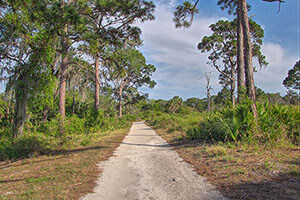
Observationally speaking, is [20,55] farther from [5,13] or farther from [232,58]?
[232,58]

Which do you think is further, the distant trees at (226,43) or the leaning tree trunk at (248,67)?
the distant trees at (226,43)

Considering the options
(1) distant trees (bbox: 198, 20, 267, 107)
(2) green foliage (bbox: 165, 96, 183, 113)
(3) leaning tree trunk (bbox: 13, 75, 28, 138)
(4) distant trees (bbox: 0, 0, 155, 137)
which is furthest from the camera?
(2) green foliage (bbox: 165, 96, 183, 113)

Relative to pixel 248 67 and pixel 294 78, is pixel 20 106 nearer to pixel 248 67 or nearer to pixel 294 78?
pixel 248 67

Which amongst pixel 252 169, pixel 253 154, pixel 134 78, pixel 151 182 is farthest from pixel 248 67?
pixel 134 78

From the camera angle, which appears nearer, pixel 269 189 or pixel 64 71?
pixel 269 189

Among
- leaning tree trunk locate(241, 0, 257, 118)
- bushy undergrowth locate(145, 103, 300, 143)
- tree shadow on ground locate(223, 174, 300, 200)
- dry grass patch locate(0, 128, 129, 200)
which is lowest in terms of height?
dry grass patch locate(0, 128, 129, 200)

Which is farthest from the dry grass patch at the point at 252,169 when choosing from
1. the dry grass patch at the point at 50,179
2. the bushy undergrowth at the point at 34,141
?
the bushy undergrowth at the point at 34,141

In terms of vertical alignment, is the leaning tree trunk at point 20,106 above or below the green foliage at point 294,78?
below

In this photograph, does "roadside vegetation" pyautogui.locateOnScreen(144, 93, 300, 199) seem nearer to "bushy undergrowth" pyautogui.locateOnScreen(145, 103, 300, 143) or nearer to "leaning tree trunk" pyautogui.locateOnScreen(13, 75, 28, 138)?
"bushy undergrowth" pyautogui.locateOnScreen(145, 103, 300, 143)

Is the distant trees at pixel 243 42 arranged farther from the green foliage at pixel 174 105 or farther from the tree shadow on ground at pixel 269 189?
the green foliage at pixel 174 105

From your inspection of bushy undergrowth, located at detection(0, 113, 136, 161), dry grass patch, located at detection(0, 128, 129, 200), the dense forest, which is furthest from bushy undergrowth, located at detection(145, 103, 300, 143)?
bushy undergrowth, located at detection(0, 113, 136, 161)

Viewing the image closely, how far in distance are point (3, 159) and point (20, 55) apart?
178 inches

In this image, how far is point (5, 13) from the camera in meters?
7.83

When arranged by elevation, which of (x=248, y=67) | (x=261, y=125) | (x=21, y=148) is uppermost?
(x=248, y=67)
